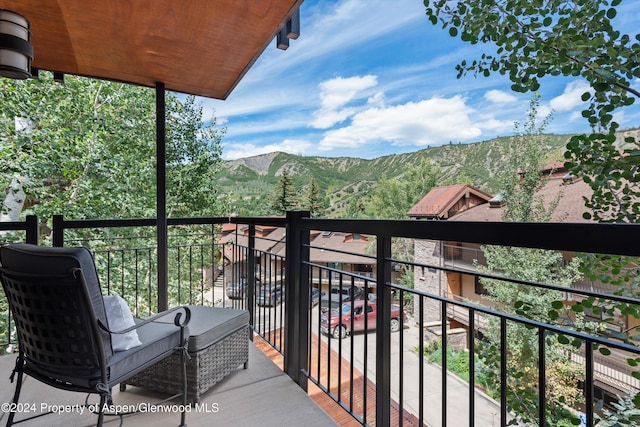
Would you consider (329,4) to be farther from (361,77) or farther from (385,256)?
(385,256)

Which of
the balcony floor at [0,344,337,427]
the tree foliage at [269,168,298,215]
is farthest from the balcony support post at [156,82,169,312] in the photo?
the tree foliage at [269,168,298,215]

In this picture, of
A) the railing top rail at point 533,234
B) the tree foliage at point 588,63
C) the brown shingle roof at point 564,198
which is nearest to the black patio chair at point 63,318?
the railing top rail at point 533,234

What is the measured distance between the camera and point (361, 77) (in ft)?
111

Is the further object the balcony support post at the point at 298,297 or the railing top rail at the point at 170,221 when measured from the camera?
the railing top rail at the point at 170,221

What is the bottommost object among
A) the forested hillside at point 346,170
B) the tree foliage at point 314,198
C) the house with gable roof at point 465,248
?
the house with gable roof at point 465,248

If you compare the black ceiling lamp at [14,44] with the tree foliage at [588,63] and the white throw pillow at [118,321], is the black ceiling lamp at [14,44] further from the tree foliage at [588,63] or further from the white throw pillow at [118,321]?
the tree foliage at [588,63]

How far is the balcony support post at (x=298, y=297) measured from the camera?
2.12 m

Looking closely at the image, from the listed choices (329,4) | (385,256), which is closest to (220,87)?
(385,256)

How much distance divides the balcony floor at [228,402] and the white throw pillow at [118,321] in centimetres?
52

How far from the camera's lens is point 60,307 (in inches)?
51.3

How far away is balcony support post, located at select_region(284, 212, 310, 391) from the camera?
2.12m

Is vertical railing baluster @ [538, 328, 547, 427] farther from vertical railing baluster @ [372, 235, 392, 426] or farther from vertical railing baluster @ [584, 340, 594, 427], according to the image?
vertical railing baluster @ [372, 235, 392, 426]

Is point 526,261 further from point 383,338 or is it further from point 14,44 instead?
point 14,44

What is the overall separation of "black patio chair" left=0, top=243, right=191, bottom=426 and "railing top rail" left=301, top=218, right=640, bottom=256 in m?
1.15
